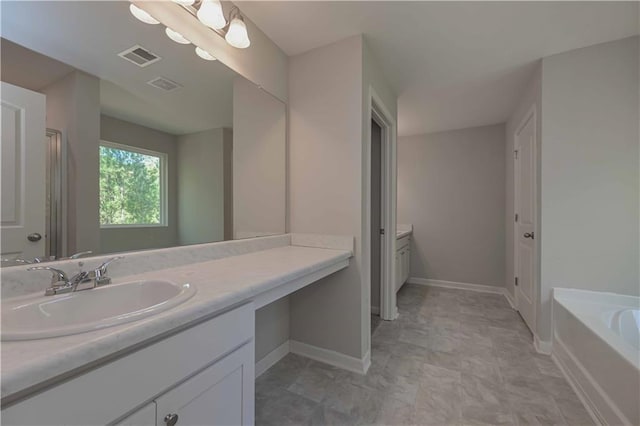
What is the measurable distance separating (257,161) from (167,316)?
135 cm

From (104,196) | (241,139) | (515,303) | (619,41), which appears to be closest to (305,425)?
(104,196)

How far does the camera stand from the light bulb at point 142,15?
3.74 feet

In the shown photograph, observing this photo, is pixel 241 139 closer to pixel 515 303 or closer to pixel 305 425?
pixel 305 425

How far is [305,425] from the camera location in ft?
4.36

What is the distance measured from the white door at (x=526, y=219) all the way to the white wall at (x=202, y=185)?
2.48m

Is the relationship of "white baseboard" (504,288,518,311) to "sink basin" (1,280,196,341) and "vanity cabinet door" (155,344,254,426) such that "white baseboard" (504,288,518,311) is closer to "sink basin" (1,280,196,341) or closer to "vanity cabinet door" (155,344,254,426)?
"vanity cabinet door" (155,344,254,426)

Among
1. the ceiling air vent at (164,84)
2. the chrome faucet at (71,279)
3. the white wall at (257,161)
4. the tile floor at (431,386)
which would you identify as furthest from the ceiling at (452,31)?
the tile floor at (431,386)

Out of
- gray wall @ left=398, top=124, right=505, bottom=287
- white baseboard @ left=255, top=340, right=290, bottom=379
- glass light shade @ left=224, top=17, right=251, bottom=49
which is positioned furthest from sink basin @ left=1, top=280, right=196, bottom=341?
gray wall @ left=398, top=124, right=505, bottom=287

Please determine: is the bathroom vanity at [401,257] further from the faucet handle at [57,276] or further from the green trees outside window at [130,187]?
the faucet handle at [57,276]

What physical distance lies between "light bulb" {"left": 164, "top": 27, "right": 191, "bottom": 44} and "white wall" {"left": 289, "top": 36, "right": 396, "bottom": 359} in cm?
84

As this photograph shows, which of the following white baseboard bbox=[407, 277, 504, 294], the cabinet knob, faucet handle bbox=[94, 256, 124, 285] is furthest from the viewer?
white baseboard bbox=[407, 277, 504, 294]

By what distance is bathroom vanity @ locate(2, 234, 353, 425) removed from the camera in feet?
1.61

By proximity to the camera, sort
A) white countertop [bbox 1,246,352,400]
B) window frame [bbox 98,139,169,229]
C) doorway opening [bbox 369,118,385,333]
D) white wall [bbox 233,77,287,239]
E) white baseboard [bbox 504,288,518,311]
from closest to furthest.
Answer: white countertop [bbox 1,246,352,400] → window frame [bbox 98,139,169,229] → white wall [bbox 233,77,287,239] → doorway opening [bbox 369,118,385,333] → white baseboard [bbox 504,288,518,311]

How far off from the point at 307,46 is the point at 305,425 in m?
2.39
